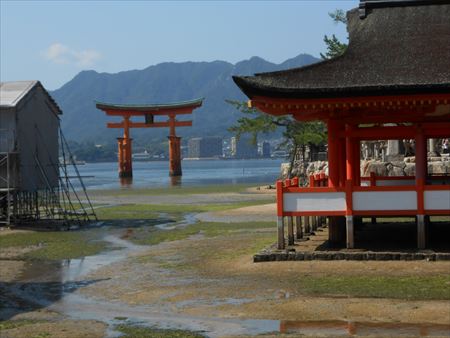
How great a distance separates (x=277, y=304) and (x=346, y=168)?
312 inches

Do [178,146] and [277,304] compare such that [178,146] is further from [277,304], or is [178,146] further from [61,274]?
[277,304]

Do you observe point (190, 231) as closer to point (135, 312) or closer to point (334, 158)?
point (334, 158)

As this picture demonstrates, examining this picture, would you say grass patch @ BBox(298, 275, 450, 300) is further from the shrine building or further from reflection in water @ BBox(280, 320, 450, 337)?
the shrine building

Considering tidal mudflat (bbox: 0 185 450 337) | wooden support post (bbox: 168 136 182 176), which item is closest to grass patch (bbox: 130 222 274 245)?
tidal mudflat (bbox: 0 185 450 337)

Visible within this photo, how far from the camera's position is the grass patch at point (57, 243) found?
2683cm

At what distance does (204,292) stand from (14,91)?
22792 mm

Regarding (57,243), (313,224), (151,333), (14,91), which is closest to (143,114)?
(14,91)

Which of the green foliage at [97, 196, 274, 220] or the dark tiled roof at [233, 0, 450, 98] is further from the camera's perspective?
the green foliage at [97, 196, 274, 220]

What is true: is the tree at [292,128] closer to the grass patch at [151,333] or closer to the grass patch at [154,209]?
the grass patch at [154,209]

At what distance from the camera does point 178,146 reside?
110m

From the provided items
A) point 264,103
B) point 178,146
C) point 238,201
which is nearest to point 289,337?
point 264,103

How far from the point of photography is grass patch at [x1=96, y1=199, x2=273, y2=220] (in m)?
42.5

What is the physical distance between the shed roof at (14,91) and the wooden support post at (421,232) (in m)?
21.2

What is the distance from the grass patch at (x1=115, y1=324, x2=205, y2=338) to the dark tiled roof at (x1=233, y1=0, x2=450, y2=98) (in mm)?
8455
